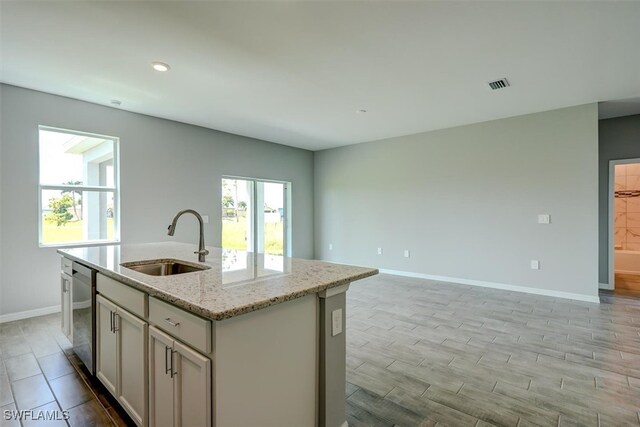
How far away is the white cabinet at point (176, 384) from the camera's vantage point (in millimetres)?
1182

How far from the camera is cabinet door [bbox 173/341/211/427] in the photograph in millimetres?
1168

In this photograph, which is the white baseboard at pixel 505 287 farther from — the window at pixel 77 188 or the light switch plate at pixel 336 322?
the window at pixel 77 188

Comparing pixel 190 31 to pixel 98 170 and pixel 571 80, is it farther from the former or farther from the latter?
pixel 571 80

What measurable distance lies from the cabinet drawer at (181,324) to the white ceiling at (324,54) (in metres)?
1.98

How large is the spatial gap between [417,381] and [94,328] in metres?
2.31

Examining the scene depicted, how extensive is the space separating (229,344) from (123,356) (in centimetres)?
102

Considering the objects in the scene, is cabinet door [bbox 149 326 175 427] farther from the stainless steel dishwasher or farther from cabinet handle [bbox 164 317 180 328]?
the stainless steel dishwasher

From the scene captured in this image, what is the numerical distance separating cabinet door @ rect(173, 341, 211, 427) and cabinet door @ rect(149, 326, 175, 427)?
0.07m

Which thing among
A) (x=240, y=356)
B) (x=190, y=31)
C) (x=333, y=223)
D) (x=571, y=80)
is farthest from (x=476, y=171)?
(x=240, y=356)

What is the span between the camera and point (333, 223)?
23.3ft

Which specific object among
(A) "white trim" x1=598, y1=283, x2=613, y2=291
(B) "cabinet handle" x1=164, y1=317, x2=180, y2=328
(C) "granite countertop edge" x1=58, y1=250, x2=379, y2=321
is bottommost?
(A) "white trim" x1=598, y1=283, x2=613, y2=291

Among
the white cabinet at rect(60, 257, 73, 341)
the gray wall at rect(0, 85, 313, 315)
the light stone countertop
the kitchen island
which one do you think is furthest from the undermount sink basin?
the gray wall at rect(0, 85, 313, 315)

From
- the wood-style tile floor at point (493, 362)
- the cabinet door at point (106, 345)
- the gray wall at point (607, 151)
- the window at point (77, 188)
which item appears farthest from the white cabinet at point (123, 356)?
the gray wall at point (607, 151)

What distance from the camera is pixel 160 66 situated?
297 centimetres
